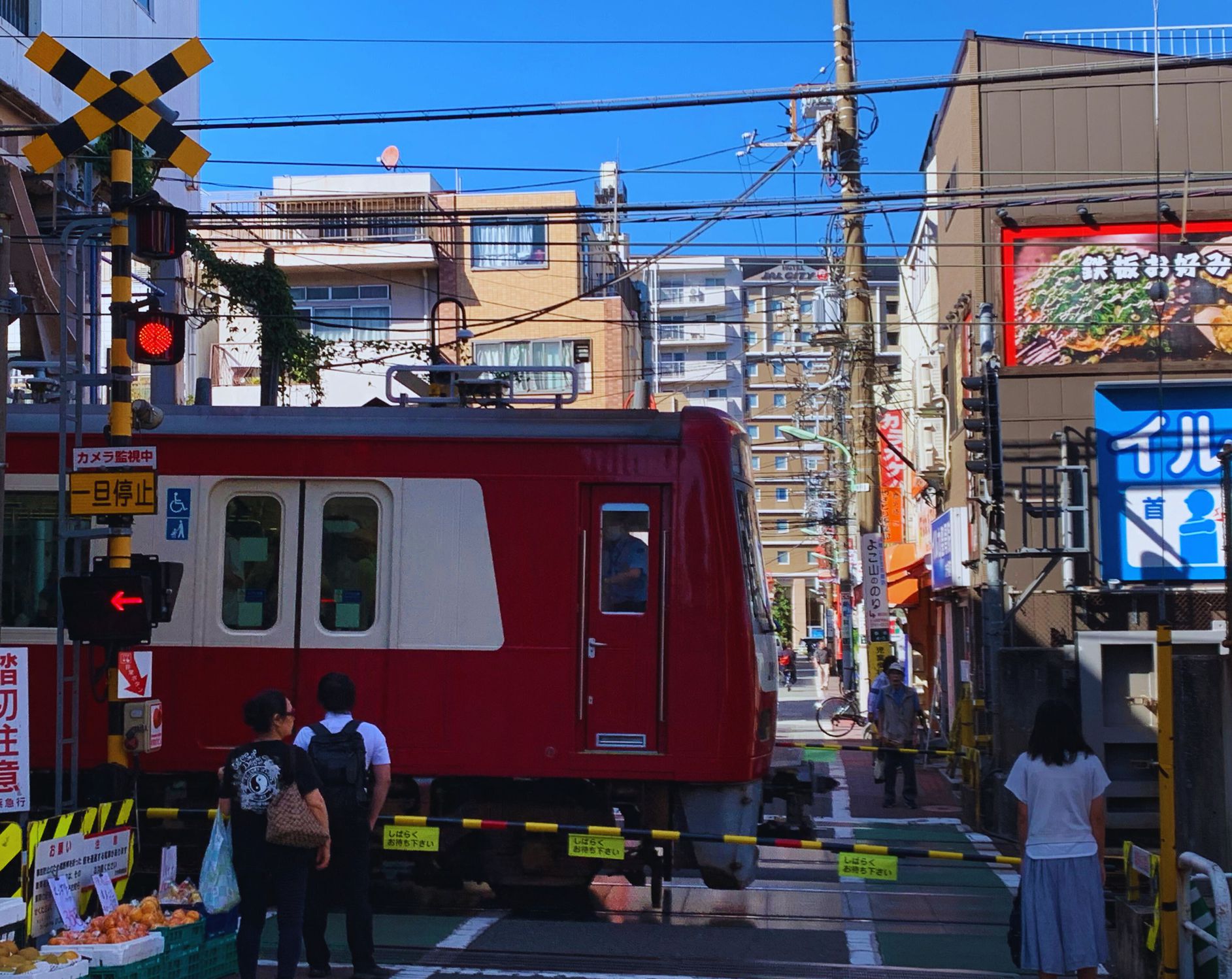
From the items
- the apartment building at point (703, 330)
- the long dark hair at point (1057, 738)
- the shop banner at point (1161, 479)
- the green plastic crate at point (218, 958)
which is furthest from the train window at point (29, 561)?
the apartment building at point (703, 330)

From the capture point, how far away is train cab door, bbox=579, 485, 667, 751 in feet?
32.3

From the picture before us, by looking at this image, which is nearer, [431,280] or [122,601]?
[122,601]

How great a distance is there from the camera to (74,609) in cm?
892

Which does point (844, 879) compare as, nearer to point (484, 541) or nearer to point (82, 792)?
point (484, 541)

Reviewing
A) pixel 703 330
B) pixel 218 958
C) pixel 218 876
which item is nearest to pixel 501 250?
pixel 218 958

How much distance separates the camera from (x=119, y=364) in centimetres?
920

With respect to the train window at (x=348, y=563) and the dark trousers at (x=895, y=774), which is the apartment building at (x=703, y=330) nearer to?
the dark trousers at (x=895, y=774)

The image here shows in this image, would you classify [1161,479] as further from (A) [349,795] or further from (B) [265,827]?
(B) [265,827]

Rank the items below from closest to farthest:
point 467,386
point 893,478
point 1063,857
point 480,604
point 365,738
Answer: point 1063,857
point 365,738
point 480,604
point 467,386
point 893,478

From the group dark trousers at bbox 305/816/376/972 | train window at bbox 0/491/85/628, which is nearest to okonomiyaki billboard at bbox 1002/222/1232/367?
train window at bbox 0/491/85/628

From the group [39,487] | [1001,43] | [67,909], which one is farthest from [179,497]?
[1001,43]

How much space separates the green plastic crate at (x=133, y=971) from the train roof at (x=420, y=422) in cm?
417

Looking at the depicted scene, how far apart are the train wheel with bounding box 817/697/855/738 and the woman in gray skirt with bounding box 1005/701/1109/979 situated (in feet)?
68.5

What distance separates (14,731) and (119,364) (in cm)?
252
